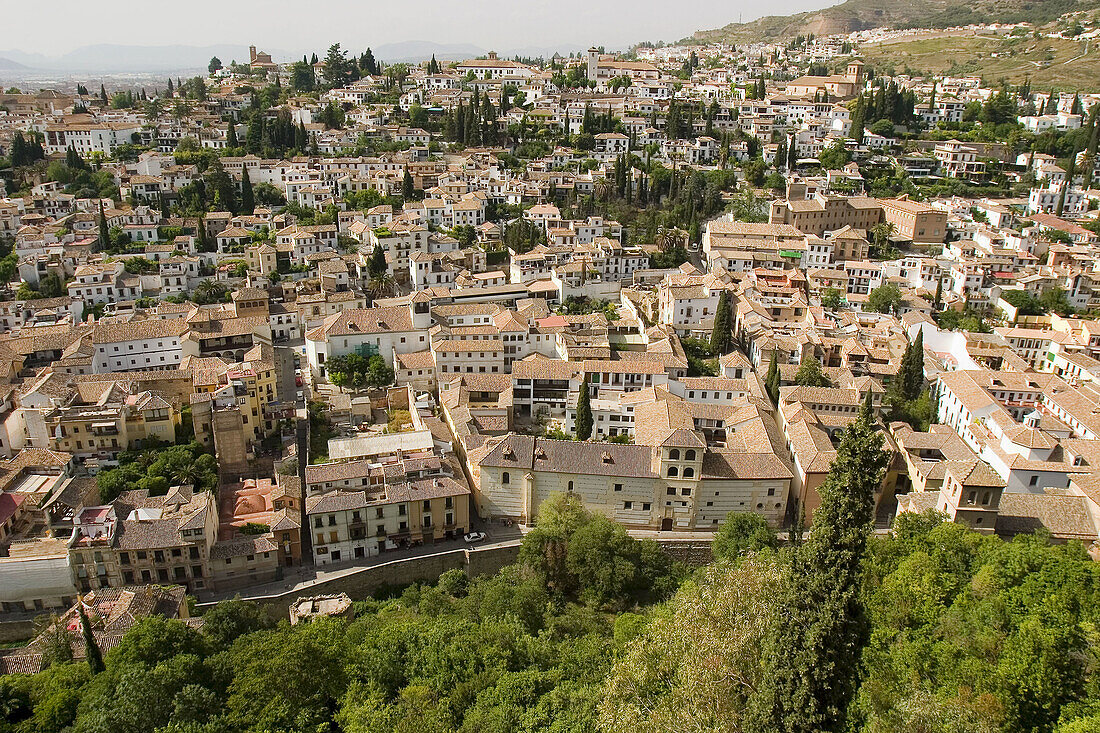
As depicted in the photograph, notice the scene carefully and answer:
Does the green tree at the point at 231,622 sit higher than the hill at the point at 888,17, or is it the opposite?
the hill at the point at 888,17

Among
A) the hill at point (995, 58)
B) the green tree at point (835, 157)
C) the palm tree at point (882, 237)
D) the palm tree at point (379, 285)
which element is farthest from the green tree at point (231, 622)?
the hill at point (995, 58)

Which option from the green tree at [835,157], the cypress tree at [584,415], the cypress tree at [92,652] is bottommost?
the cypress tree at [92,652]

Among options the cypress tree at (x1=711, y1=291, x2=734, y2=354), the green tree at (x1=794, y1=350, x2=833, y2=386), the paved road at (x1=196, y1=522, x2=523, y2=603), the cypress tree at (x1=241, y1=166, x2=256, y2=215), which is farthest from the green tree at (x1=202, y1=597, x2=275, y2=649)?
the cypress tree at (x1=241, y1=166, x2=256, y2=215)

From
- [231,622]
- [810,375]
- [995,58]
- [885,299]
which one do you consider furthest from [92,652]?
[995,58]

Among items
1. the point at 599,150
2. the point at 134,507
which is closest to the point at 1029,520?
the point at 134,507

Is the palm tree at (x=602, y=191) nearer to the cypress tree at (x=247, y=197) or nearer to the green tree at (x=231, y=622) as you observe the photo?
the cypress tree at (x=247, y=197)

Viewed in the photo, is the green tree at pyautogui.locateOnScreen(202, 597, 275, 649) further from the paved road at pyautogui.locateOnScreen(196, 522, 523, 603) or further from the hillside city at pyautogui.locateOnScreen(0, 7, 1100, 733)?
the paved road at pyautogui.locateOnScreen(196, 522, 523, 603)

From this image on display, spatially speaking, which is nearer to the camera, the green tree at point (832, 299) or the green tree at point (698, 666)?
the green tree at point (698, 666)
